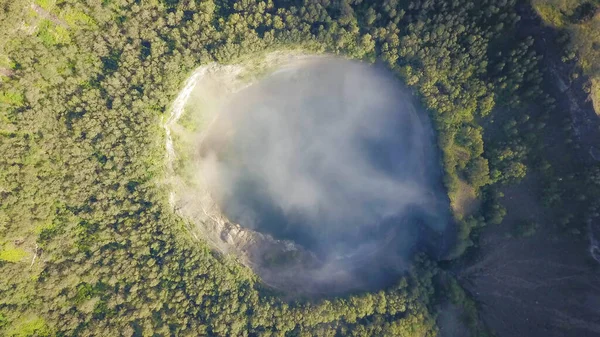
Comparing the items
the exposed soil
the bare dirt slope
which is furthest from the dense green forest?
the bare dirt slope

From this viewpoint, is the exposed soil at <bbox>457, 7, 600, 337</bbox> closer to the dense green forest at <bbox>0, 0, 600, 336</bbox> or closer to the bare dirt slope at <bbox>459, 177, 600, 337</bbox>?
the bare dirt slope at <bbox>459, 177, 600, 337</bbox>

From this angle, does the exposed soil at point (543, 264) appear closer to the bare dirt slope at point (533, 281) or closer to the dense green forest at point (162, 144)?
the bare dirt slope at point (533, 281)

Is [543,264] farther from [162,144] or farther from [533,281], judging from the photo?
[162,144]

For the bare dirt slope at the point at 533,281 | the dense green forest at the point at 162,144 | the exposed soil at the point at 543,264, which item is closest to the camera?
the exposed soil at the point at 543,264

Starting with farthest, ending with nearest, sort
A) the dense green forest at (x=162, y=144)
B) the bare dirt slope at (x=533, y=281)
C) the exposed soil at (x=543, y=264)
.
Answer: the bare dirt slope at (x=533, y=281) < the dense green forest at (x=162, y=144) < the exposed soil at (x=543, y=264)

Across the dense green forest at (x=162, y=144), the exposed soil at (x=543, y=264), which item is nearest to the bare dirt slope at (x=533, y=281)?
the exposed soil at (x=543, y=264)

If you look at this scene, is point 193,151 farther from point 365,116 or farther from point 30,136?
point 365,116

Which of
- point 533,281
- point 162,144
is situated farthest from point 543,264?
point 162,144

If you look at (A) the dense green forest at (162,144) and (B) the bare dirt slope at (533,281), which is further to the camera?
(B) the bare dirt slope at (533,281)
